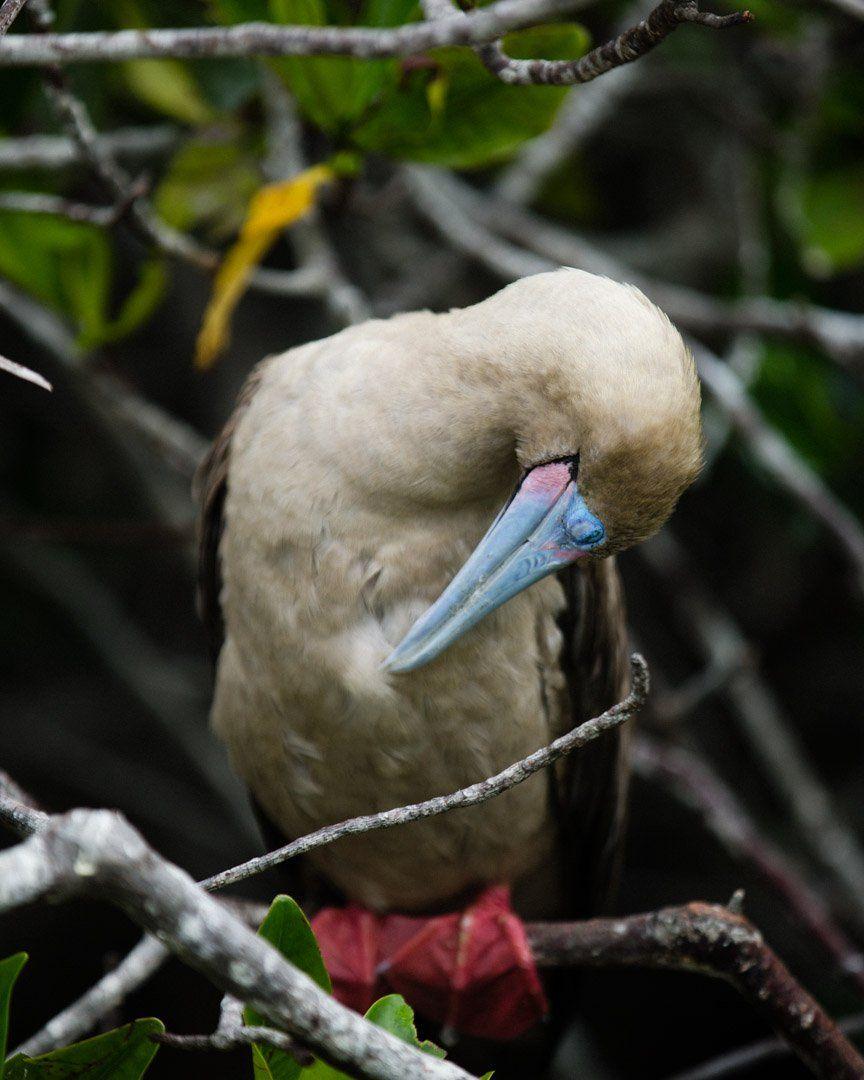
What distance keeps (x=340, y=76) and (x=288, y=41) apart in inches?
32.0

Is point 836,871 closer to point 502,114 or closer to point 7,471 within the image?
point 502,114

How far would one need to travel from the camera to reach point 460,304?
5.05 metres

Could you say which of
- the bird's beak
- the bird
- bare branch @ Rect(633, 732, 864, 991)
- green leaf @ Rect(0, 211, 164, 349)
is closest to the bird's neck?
the bird

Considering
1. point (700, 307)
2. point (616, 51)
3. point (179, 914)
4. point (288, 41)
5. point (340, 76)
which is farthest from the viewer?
point (700, 307)

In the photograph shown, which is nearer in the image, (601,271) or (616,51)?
(616,51)

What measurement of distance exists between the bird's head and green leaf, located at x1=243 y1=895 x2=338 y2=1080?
2.29ft

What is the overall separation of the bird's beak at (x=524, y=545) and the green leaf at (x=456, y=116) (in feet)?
3.61

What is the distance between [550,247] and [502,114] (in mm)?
1116

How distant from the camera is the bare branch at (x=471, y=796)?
1.73 metres

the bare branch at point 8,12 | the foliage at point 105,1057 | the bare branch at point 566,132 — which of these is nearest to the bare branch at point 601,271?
the bare branch at point 566,132

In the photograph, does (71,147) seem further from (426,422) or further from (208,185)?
(426,422)

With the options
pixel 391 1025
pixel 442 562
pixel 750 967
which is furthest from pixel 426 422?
pixel 750 967

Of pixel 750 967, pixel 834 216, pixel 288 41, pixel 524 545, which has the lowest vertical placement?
pixel 750 967

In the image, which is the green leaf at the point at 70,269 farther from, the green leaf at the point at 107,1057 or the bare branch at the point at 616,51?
the green leaf at the point at 107,1057
